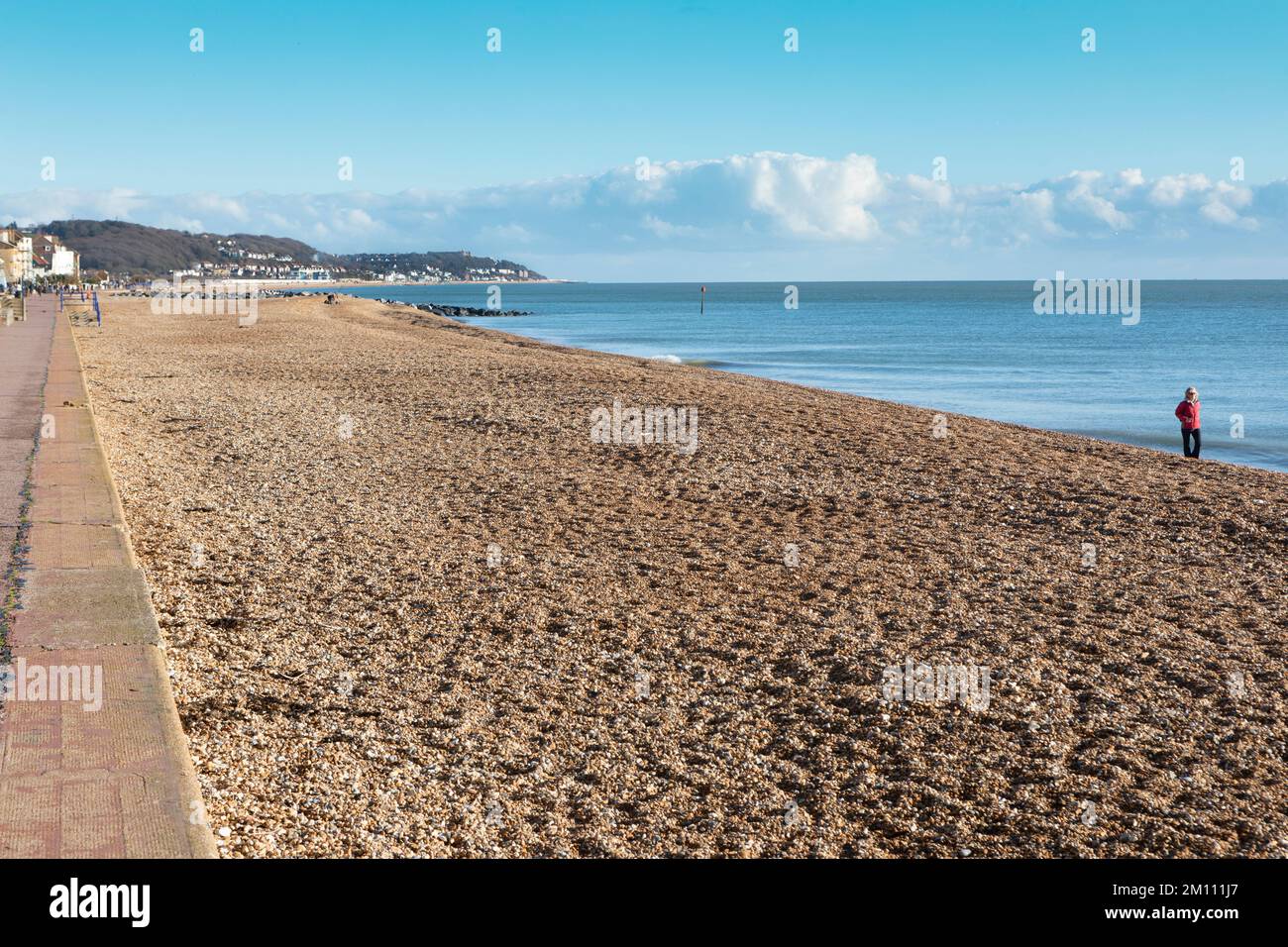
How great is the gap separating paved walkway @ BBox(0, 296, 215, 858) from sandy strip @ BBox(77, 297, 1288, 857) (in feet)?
1.03

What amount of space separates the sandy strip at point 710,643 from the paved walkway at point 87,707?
1.03 feet

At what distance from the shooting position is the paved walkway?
3521 millimetres

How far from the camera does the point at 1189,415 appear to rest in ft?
54.2

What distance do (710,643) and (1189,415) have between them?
12.7 m

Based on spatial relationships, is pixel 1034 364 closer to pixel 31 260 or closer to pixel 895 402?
pixel 895 402

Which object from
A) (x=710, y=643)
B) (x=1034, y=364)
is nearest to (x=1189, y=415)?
(x=710, y=643)

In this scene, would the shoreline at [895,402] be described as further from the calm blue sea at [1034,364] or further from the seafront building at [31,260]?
the seafront building at [31,260]

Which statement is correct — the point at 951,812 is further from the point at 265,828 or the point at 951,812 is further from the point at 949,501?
the point at 949,501

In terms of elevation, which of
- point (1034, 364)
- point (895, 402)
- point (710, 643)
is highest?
point (1034, 364)

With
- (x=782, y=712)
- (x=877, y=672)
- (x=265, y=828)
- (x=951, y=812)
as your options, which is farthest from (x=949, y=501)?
(x=265, y=828)

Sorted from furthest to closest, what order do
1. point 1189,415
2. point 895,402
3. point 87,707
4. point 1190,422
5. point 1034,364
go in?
point 1034,364 → point 895,402 → point 1189,415 → point 1190,422 → point 87,707

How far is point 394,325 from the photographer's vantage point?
1847 inches

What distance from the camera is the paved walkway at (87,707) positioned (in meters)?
3.52

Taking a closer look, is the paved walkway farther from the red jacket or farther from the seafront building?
the seafront building
